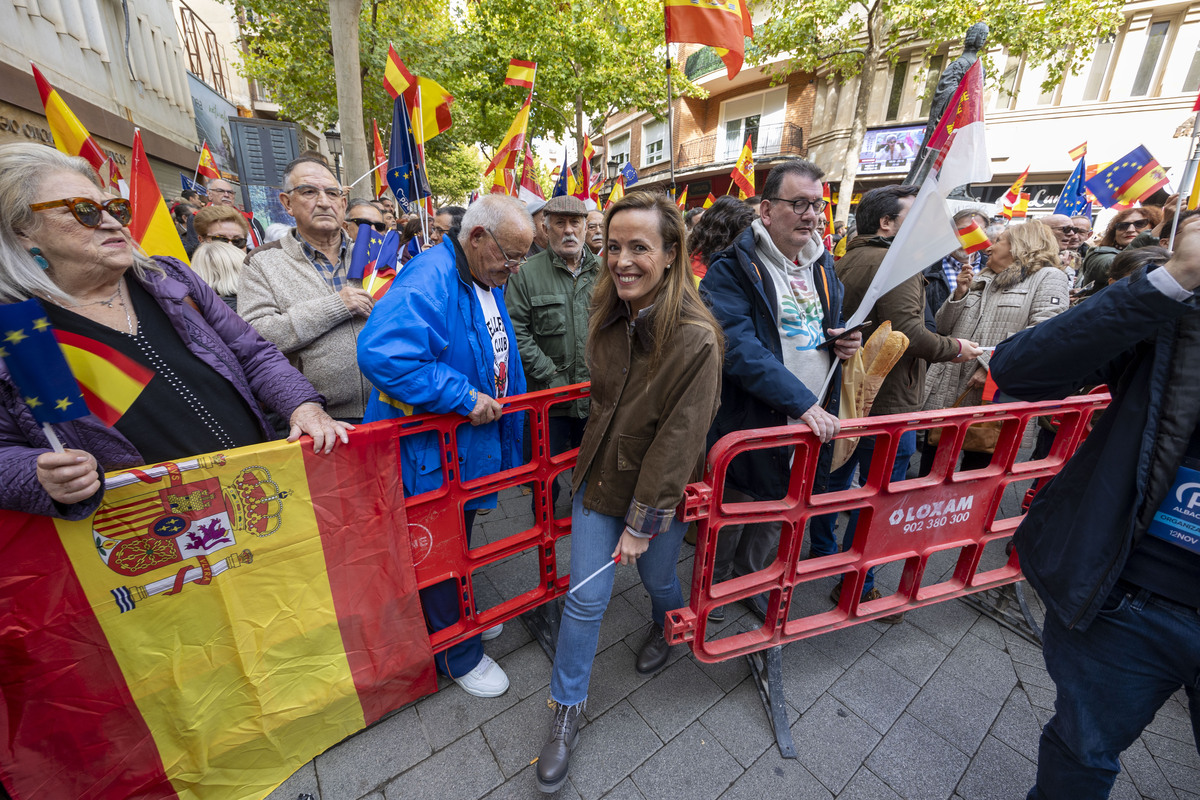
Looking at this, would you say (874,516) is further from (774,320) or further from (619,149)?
(619,149)

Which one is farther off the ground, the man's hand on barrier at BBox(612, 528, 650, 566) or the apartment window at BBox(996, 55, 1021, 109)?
the apartment window at BBox(996, 55, 1021, 109)

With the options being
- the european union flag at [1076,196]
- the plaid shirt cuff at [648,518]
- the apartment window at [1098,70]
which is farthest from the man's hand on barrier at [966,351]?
the apartment window at [1098,70]

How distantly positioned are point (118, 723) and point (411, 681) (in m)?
0.94

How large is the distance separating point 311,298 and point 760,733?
288 centimetres

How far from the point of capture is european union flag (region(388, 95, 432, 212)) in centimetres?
356

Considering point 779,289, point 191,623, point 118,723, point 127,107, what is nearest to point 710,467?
point 779,289

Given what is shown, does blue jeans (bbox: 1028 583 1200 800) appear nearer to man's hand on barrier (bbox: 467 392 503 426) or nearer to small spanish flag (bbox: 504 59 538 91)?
man's hand on barrier (bbox: 467 392 503 426)

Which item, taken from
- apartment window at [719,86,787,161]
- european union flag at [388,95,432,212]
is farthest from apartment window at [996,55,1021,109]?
european union flag at [388,95,432,212]

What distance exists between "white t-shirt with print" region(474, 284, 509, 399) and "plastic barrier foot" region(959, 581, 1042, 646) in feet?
9.39

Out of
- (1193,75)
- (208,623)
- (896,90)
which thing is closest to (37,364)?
(208,623)

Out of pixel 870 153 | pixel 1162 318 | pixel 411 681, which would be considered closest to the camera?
pixel 1162 318

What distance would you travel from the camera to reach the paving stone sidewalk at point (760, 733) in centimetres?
188

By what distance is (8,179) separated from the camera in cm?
133

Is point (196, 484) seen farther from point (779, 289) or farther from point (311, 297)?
point (779, 289)
